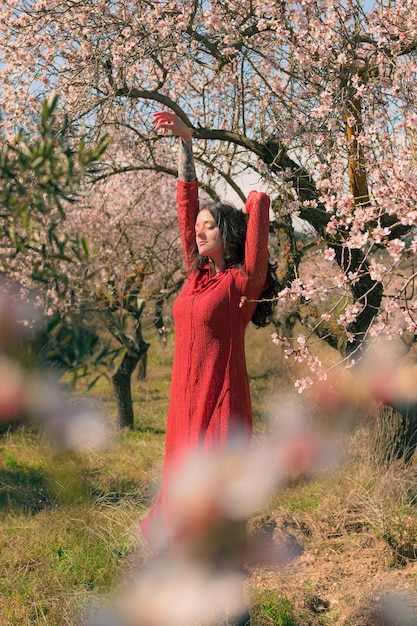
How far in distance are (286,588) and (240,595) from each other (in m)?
0.74

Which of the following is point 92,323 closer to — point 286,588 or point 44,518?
point 286,588

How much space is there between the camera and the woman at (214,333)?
8.85 ft

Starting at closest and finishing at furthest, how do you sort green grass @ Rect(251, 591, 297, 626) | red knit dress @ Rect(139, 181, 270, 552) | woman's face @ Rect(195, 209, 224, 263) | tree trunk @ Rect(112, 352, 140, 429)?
red knit dress @ Rect(139, 181, 270, 552) → woman's face @ Rect(195, 209, 224, 263) → green grass @ Rect(251, 591, 297, 626) → tree trunk @ Rect(112, 352, 140, 429)

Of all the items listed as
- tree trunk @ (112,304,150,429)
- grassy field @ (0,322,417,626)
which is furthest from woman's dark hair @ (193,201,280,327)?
tree trunk @ (112,304,150,429)

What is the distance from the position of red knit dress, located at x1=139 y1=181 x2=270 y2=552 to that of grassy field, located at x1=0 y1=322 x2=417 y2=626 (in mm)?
449

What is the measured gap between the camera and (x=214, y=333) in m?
2.72

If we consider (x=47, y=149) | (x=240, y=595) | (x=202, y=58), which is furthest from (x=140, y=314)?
(x=47, y=149)

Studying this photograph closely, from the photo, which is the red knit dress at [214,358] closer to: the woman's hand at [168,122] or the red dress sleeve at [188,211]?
the red dress sleeve at [188,211]

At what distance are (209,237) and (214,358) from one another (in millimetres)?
497

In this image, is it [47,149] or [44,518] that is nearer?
[47,149]

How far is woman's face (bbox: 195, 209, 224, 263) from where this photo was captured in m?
2.82

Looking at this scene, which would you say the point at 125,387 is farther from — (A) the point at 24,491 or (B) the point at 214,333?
(B) the point at 214,333

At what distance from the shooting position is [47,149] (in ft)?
4.55

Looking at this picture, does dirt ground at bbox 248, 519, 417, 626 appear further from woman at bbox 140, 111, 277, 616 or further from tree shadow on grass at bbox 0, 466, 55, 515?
tree shadow on grass at bbox 0, 466, 55, 515
